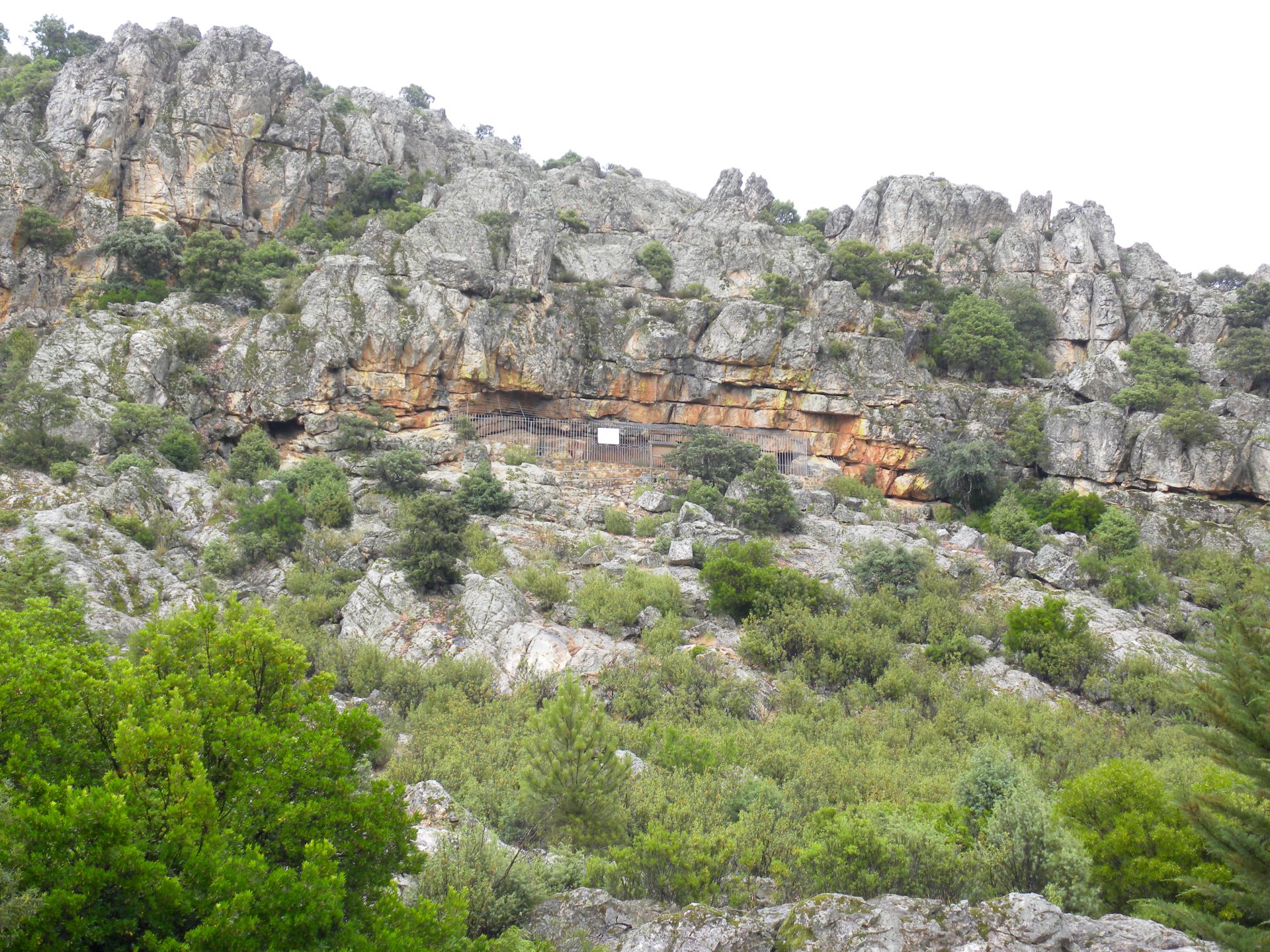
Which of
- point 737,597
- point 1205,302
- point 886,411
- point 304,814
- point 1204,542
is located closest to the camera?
point 304,814

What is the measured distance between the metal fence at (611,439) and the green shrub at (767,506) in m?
6.09

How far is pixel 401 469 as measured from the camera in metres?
29.1

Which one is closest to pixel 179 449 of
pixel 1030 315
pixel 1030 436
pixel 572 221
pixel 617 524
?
pixel 617 524

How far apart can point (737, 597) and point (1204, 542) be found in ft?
71.8

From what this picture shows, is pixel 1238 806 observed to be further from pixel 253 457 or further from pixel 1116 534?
pixel 253 457

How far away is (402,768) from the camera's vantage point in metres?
13.0

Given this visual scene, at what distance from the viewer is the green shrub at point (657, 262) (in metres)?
43.8

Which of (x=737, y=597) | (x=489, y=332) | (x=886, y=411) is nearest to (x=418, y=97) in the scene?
(x=489, y=332)

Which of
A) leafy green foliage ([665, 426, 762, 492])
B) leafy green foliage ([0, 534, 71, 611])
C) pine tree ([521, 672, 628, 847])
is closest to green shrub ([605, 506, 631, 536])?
leafy green foliage ([665, 426, 762, 492])

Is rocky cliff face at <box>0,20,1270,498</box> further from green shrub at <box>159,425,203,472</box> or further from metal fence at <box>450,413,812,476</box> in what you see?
green shrub at <box>159,425,203,472</box>

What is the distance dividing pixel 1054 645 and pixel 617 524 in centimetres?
1529

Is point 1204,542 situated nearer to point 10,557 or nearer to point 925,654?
point 925,654

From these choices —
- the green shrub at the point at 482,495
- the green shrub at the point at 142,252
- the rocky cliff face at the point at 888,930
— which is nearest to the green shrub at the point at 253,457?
the green shrub at the point at 482,495

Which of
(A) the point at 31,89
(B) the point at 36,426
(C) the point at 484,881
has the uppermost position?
(A) the point at 31,89
